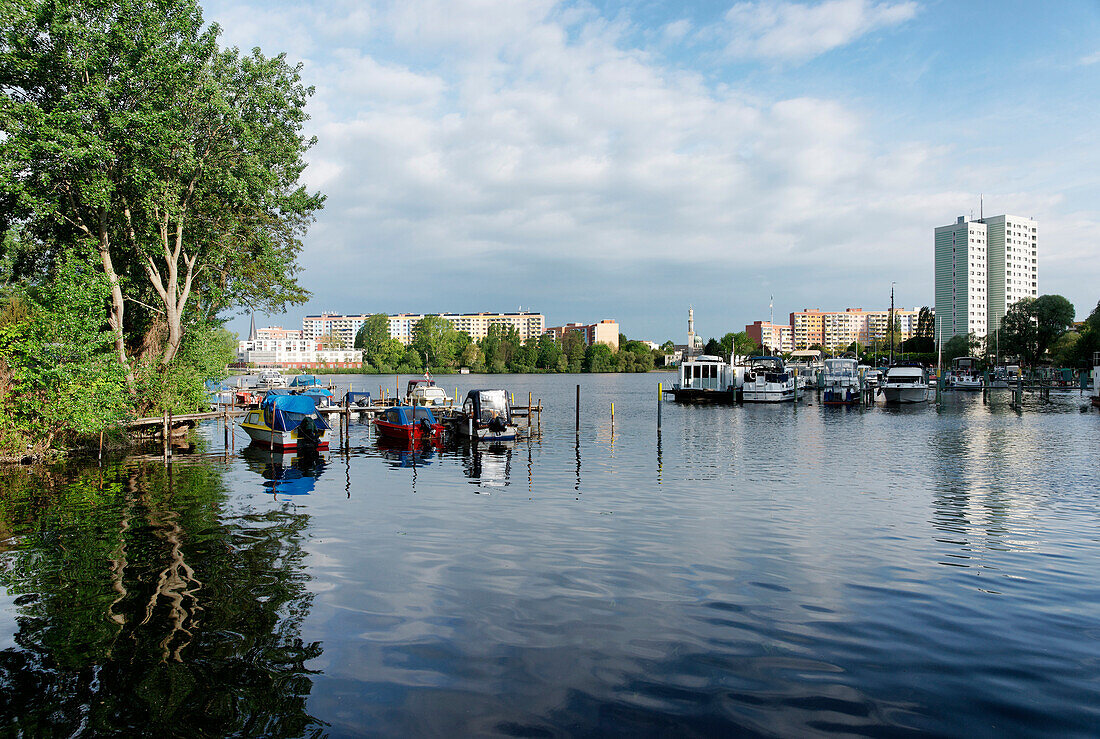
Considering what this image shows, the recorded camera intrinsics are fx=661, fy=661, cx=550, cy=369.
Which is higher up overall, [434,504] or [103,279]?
[103,279]

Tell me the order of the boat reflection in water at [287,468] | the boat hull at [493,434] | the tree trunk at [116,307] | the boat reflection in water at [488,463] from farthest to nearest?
the boat hull at [493,434] → the tree trunk at [116,307] → the boat reflection in water at [488,463] → the boat reflection in water at [287,468]

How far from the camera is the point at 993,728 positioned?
6484 mm

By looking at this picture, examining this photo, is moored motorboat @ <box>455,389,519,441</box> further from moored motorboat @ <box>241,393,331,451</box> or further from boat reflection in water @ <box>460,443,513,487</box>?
moored motorboat @ <box>241,393,331,451</box>

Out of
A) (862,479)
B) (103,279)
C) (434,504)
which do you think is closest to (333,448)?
(103,279)

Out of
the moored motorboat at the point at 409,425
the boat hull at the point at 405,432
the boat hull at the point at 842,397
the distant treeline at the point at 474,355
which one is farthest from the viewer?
the distant treeline at the point at 474,355

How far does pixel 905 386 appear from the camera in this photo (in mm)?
63000

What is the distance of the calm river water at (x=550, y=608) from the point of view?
6848 millimetres

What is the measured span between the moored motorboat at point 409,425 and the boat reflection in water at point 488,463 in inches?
78.3

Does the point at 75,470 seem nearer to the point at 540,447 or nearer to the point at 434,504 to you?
the point at 434,504

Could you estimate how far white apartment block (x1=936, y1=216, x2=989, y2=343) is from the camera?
182 metres

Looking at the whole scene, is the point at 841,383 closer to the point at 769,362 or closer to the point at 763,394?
the point at 763,394

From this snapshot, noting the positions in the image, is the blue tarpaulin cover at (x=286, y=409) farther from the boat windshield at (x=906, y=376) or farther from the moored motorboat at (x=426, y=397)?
the boat windshield at (x=906, y=376)

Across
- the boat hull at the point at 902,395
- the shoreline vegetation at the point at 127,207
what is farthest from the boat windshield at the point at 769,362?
the shoreline vegetation at the point at 127,207

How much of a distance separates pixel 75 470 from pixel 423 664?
21.4 meters
